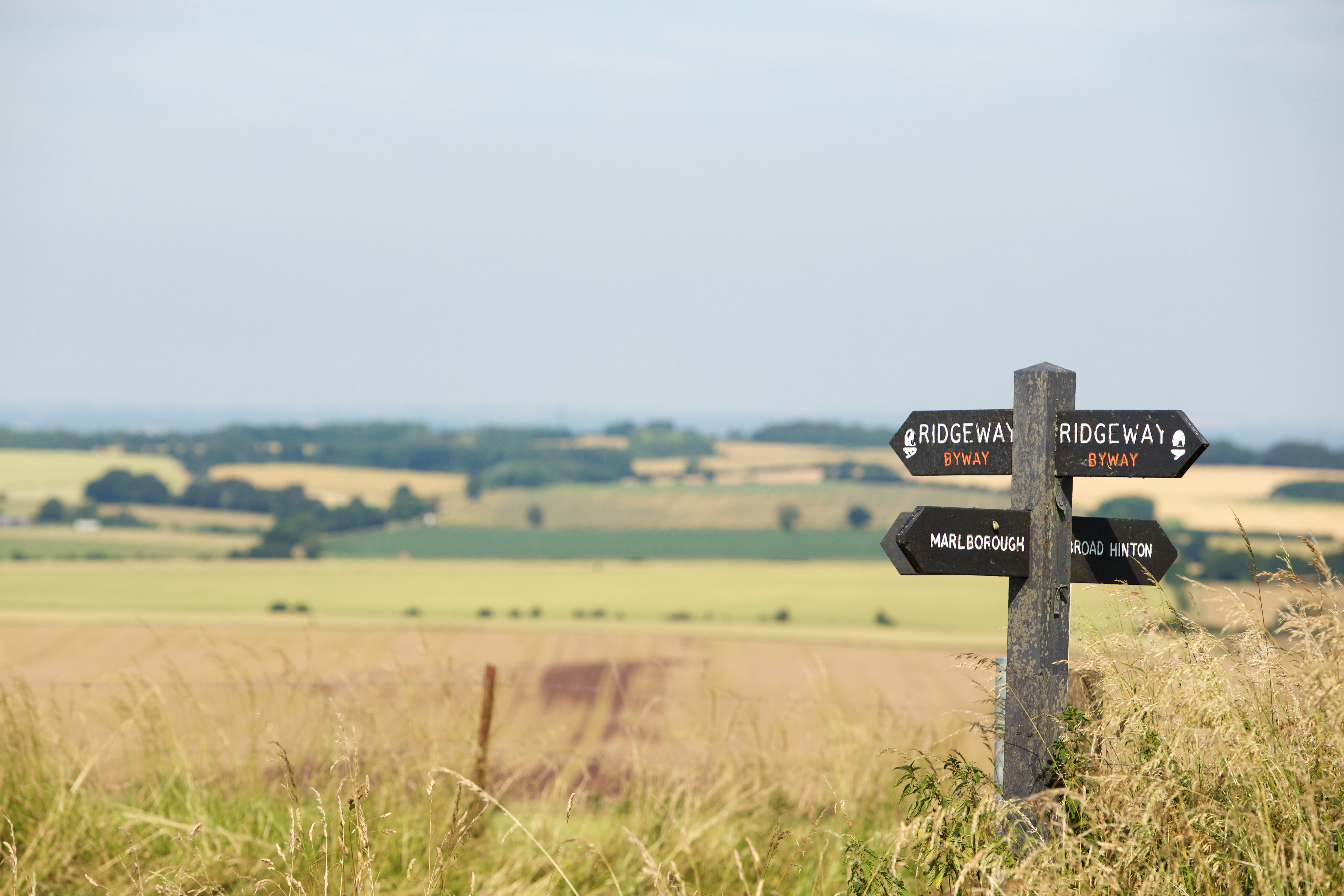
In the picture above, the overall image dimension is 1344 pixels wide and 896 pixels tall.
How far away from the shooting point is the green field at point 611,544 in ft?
156

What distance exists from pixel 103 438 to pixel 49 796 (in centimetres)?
8288

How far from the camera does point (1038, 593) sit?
133 inches

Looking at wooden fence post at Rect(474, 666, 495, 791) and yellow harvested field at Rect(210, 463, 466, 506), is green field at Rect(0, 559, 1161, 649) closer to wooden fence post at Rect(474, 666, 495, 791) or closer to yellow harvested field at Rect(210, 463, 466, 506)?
yellow harvested field at Rect(210, 463, 466, 506)

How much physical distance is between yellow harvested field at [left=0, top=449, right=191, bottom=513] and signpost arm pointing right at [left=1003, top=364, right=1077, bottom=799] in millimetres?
63773

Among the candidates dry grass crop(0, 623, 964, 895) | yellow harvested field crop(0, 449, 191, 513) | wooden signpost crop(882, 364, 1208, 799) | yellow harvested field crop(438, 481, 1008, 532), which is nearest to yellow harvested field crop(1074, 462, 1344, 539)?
yellow harvested field crop(438, 481, 1008, 532)

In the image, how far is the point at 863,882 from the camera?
316cm

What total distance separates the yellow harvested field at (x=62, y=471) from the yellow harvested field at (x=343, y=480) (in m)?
3.89

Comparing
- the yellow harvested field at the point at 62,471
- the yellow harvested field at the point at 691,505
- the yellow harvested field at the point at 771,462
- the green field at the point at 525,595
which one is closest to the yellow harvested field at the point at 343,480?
the yellow harvested field at the point at 691,505

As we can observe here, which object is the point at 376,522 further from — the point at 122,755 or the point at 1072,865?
the point at 1072,865

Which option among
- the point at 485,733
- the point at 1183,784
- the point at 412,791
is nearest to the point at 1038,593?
the point at 1183,784

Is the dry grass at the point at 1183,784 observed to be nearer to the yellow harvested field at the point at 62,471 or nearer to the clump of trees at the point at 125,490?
the clump of trees at the point at 125,490

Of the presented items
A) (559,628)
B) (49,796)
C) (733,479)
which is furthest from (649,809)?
(733,479)

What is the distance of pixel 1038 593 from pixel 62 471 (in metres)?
78.5

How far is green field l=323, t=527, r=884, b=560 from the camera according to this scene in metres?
47.5
